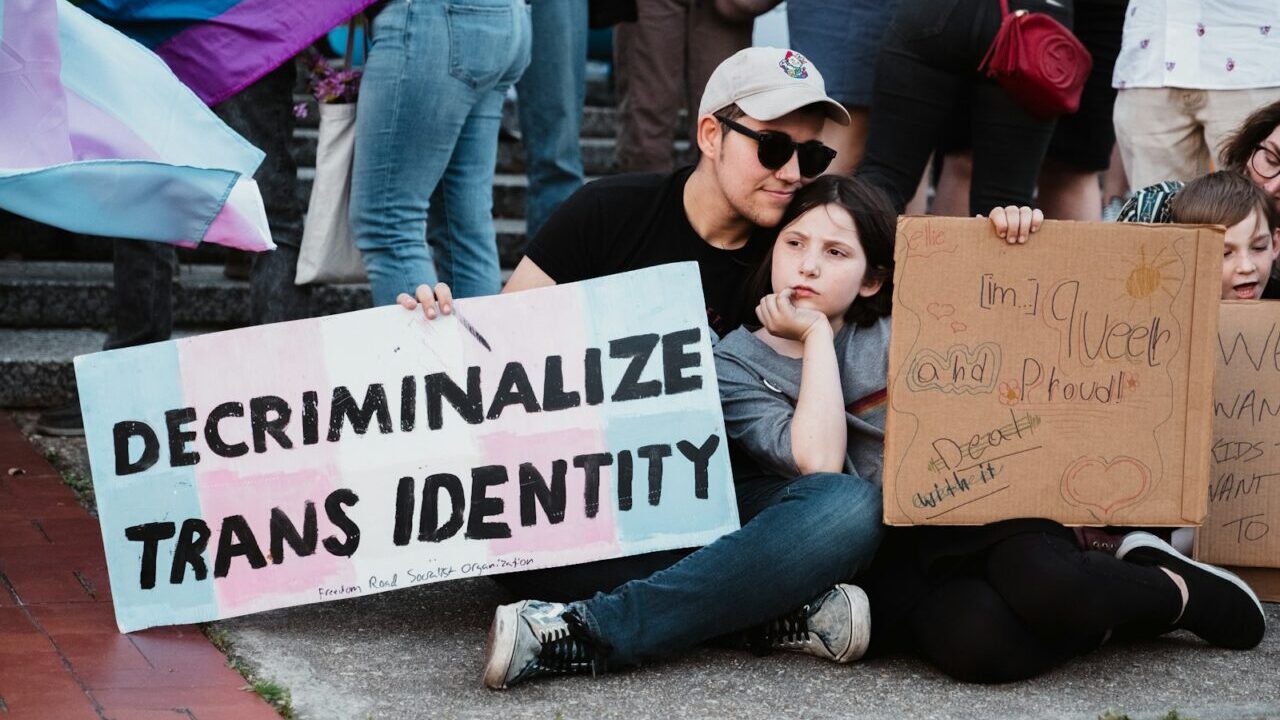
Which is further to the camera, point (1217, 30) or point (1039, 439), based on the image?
point (1217, 30)

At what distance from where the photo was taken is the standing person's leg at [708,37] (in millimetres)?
5586

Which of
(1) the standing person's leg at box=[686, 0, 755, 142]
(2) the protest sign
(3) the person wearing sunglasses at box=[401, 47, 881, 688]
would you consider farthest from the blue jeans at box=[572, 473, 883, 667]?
(1) the standing person's leg at box=[686, 0, 755, 142]

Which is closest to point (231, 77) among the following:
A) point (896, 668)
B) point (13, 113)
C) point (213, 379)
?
Answer: point (13, 113)

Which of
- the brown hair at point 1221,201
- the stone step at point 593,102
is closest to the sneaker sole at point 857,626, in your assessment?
the brown hair at point 1221,201

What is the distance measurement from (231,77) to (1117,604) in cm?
257

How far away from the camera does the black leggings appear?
300cm

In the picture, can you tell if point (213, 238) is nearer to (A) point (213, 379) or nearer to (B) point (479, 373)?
(A) point (213, 379)

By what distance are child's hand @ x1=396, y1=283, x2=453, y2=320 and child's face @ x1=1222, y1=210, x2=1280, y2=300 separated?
5.87ft

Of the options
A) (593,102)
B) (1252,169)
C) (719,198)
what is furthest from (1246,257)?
(593,102)

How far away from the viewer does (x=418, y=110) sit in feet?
12.9

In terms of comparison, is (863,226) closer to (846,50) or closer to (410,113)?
(410,113)

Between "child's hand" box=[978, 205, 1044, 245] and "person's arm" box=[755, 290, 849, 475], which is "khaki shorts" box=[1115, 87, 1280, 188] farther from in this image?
"person's arm" box=[755, 290, 849, 475]

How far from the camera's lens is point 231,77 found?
4.11m

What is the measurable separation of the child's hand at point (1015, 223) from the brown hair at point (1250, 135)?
107cm
